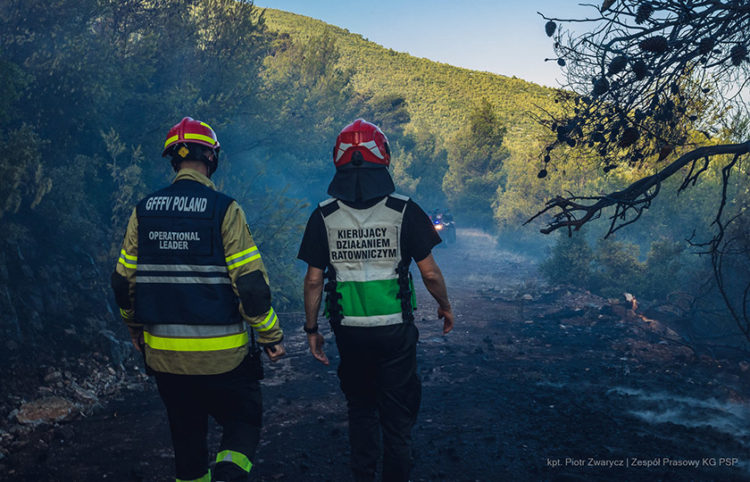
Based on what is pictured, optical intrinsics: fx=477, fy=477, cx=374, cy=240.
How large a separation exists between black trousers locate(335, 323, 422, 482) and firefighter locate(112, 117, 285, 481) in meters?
0.55

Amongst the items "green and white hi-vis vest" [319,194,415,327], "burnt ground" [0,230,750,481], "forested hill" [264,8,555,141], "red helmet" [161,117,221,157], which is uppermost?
"forested hill" [264,8,555,141]

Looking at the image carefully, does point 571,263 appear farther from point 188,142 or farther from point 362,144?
point 188,142

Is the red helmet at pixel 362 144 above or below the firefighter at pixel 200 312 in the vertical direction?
above

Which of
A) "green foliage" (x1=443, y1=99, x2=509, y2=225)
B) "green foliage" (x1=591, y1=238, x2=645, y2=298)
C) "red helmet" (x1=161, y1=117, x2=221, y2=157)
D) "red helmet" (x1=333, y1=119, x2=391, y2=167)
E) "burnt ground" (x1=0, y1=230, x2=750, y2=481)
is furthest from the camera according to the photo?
"green foliage" (x1=443, y1=99, x2=509, y2=225)

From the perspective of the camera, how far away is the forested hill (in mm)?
69875

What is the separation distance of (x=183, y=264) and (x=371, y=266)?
1084 millimetres

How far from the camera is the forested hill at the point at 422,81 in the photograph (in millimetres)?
69875

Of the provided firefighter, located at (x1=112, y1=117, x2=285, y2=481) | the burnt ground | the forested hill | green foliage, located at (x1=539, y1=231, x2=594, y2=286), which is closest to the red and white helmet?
firefighter, located at (x1=112, y1=117, x2=285, y2=481)

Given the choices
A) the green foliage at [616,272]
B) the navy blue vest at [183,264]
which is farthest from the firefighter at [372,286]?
the green foliage at [616,272]

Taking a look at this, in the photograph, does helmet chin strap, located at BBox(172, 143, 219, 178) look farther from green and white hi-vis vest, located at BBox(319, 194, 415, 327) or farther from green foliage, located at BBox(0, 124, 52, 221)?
green foliage, located at BBox(0, 124, 52, 221)

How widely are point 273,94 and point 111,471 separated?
14442mm

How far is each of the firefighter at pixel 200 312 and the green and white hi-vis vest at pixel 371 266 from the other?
521mm

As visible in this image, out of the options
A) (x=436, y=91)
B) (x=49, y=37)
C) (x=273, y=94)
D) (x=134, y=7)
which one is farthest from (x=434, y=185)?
(x=436, y=91)

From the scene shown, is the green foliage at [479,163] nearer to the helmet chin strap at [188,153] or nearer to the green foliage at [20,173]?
the green foliage at [20,173]
